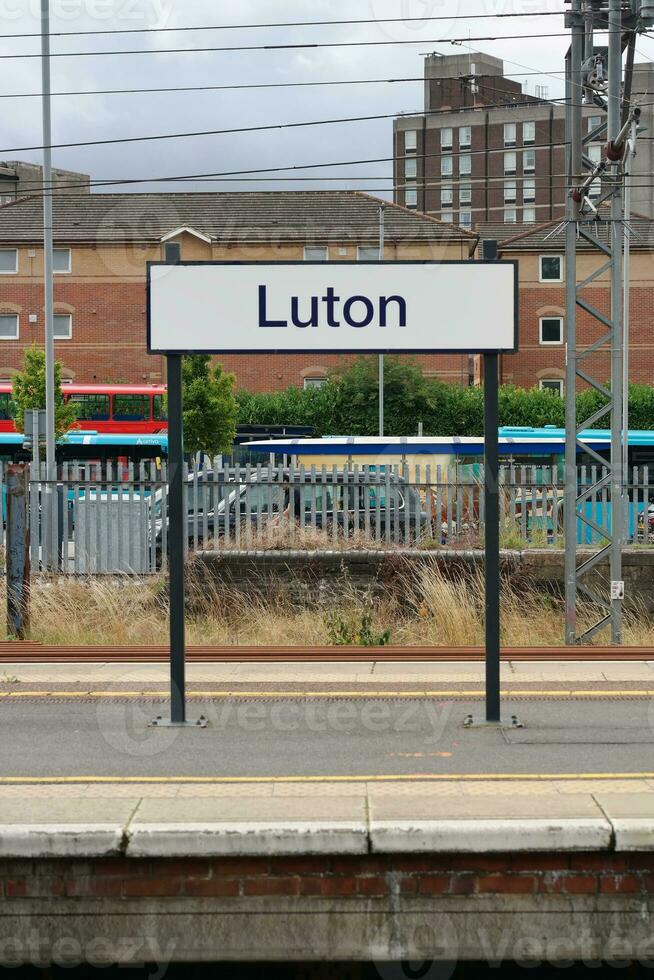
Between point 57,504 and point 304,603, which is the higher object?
point 57,504

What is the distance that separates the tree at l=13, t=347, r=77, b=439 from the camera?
3750 cm

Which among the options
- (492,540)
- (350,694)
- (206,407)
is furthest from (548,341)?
(492,540)

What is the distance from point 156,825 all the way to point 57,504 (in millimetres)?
11650

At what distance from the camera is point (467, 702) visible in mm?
8133

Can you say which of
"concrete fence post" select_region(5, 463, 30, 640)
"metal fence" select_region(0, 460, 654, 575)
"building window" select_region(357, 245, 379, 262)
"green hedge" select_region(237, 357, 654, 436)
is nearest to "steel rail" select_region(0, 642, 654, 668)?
"concrete fence post" select_region(5, 463, 30, 640)

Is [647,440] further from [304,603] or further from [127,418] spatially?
[304,603]

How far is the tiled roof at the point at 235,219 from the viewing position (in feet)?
176

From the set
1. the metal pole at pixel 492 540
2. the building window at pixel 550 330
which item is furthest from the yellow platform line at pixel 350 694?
the building window at pixel 550 330

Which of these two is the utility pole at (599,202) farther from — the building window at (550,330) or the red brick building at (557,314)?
the building window at (550,330)

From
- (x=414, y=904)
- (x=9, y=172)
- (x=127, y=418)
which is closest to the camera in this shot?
(x=414, y=904)

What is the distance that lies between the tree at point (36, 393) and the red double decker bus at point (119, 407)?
363 centimetres

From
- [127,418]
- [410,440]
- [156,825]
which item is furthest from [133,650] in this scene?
[127,418]

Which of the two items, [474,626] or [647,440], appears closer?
[474,626]

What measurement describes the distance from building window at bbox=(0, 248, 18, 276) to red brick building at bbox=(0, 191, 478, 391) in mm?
49
